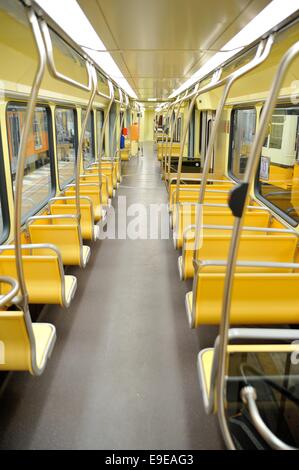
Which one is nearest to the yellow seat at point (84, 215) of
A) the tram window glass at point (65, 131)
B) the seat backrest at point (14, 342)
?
the tram window glass at point (65, 131)

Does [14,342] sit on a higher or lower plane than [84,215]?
lower

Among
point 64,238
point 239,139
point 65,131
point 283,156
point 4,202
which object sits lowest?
point 64,238

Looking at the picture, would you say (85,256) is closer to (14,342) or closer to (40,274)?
(40,274)

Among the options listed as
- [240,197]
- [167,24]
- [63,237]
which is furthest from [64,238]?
[240,197]

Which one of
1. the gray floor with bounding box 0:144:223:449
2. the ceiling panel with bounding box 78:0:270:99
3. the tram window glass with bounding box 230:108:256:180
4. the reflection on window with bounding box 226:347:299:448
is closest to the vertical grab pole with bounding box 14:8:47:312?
the ceiling panel with bounding box 78:0:270:99

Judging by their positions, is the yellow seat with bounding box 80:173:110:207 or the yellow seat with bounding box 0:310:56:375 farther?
the yellow seat with bounding box 80:173:110:207

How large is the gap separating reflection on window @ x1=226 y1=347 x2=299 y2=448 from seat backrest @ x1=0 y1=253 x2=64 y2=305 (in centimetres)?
151

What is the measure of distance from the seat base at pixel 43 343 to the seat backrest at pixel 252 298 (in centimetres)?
91

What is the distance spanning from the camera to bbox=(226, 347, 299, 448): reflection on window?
1.58 m

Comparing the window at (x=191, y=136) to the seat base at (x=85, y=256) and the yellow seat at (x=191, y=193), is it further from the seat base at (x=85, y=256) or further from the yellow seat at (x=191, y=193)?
the seat base at (x=85, y=256)

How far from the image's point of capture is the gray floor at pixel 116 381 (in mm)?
2037

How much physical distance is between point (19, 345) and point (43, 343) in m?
0.23

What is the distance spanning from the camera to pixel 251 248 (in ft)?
9.98

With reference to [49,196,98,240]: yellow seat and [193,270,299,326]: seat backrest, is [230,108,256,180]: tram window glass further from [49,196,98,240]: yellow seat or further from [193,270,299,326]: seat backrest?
[193,270,299,326]: seat backrest
